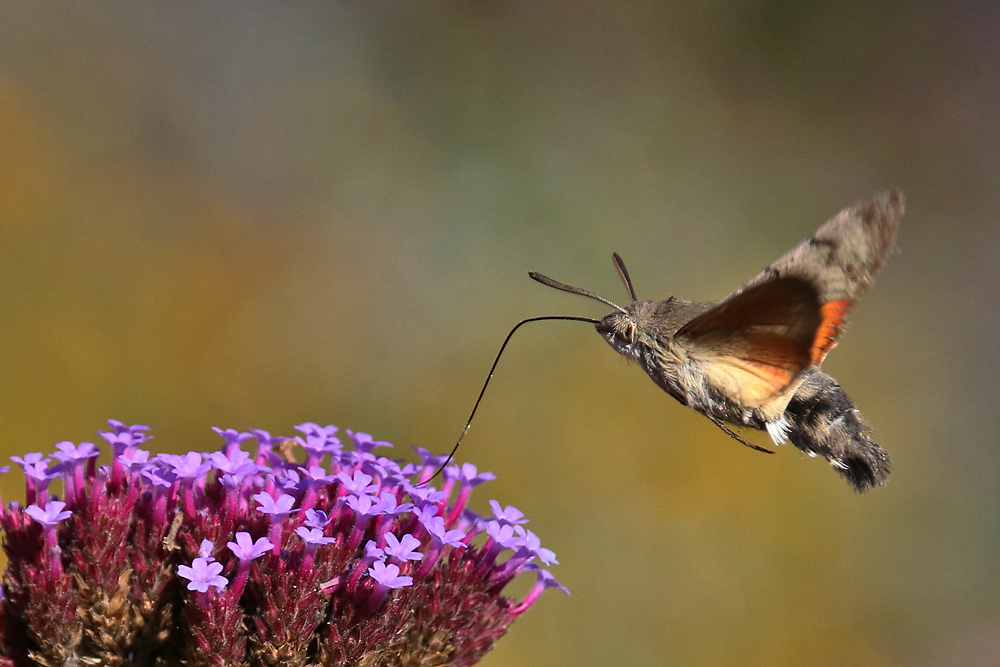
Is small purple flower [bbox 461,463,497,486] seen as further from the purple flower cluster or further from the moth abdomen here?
the moth abdomen

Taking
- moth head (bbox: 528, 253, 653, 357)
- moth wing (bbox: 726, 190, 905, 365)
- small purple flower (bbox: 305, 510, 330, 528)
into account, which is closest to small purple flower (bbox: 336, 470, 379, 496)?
small purple flower (bbox: 305, 510, 330, 528)

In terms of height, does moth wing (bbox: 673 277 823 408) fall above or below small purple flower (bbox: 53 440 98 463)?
above

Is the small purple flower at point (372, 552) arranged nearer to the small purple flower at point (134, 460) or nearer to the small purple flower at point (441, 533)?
the small purple flower at point (441, 533)

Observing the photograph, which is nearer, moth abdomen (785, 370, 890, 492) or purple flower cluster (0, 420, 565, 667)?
purple flower cluster (0, 420, 565, 667)

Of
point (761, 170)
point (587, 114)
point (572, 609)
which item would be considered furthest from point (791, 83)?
point (572, 609)

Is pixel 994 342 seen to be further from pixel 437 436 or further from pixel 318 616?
pixel 318 616

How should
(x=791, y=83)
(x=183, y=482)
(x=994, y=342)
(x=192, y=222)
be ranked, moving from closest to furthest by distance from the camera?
1. (x=183, y=482)
2. (x=192, y=222)
3. (x=994, y=342)
4. (x=791, y=83)

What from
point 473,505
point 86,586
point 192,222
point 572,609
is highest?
point 192,222
